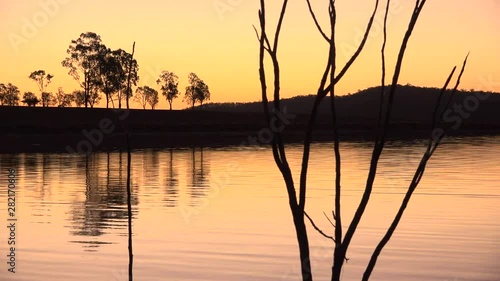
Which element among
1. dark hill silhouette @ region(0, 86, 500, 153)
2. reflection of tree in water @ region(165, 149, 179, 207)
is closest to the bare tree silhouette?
reflection of tree in water @ region(165, 149, 179, 207)

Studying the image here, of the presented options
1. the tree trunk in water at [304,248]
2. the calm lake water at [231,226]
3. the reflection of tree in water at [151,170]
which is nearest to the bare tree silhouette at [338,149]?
the tree trunk in water at [304,248]

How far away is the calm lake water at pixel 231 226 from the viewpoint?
39.1 feet

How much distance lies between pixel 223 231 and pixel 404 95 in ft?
539

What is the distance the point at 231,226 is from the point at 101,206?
205 inches

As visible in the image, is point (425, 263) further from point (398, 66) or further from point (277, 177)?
point (277, 177)

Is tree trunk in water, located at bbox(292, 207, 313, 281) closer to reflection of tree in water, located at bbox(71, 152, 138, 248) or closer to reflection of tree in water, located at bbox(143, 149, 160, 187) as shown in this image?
reflection of tree in water, located at bbox(71, 152, 138, 248)

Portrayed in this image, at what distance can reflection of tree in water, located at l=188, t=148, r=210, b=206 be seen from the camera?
23025 millimetres

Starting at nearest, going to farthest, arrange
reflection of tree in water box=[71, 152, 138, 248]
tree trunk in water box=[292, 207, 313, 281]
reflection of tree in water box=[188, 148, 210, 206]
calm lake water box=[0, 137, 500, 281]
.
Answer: tree trunk in water box=[292, 207, 313, 281] < calm lake water box=[0, 137, 500, 281] < reflection of tree in water box=[71, 152, 138, 248] < reflection of tree in water box=[188, 148, 210, 206]

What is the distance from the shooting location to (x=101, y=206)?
20594 mm

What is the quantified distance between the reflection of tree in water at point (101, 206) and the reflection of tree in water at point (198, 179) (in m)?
1.67

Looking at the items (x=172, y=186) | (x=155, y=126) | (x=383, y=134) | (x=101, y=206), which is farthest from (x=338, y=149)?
(x=155, y=126)

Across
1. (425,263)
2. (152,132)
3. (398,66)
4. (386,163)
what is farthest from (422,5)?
(152,132)

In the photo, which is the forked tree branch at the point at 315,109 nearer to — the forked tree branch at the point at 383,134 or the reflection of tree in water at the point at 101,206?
the forked tree branch at the point at 383,134

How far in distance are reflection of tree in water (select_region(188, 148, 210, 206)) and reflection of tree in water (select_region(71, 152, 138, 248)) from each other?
5.46ft
